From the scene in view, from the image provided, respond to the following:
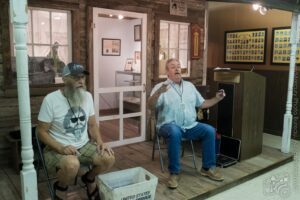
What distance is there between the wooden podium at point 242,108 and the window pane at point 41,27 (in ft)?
6.76

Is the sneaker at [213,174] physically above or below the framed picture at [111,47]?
below

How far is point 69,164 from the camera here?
6.94ft

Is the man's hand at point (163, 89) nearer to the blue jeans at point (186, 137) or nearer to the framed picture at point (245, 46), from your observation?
the blue jeans at point (186, 137)

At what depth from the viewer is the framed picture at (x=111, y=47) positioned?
6112 millimetres

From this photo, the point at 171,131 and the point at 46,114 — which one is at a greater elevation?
the point at 46,114

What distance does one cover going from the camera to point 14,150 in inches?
118

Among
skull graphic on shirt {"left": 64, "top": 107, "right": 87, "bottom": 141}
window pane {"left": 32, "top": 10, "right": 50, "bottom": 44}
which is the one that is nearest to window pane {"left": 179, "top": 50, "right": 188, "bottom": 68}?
window pane {"left": 32, "top": 10, "right": 50, "bottom": 44}

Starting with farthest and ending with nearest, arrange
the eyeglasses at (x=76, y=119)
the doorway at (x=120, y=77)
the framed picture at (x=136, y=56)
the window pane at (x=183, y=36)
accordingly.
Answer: the framed picture at (x=136, y=56) < the window pane at (x=183, y=36) < the doorway at (x=120, y=77) < the eyeglasses at (x=76, y=119)

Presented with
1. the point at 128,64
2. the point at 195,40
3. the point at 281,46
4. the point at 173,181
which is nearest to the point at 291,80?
the point at 281,46

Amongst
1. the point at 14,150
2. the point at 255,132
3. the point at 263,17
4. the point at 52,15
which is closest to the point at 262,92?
the point at 255,132

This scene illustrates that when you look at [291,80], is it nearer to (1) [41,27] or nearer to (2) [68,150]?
(2) [68,150]

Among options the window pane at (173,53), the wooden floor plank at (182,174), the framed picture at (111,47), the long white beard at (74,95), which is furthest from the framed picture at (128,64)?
the long white beard at (74,95)

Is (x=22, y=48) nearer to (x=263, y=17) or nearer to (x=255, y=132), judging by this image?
(x=255, y=132)

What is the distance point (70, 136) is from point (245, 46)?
13.2 ft
